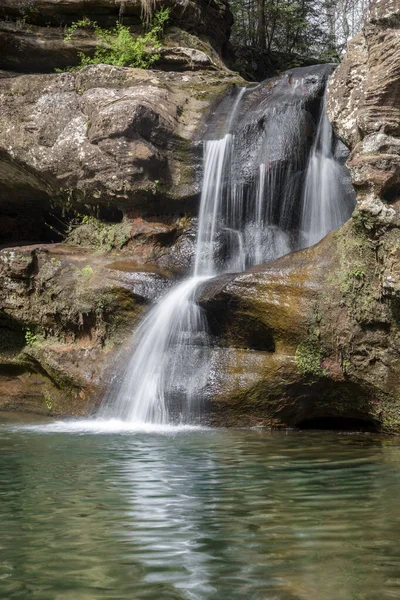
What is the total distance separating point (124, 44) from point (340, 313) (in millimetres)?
8453

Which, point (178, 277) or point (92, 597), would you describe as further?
point (178, 277)

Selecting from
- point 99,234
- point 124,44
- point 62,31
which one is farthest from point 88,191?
point 62,31

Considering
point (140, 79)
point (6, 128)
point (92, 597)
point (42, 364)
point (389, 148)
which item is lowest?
point (92, 597)

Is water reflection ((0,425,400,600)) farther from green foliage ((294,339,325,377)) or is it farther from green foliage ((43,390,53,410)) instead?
green foliage ((43,390,53,410))

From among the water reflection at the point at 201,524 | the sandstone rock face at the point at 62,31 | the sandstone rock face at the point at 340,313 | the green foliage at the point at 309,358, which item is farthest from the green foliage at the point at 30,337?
the sandstone rock face at the point at 62,31

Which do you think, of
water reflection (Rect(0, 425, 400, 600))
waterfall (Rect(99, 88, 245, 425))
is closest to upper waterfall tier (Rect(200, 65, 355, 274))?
waterfall (Rect(99, 88, 245, 425))

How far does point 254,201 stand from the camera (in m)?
11.0

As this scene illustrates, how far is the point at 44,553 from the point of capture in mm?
3166

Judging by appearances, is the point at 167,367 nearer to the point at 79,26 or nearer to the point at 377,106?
the point at 377,106

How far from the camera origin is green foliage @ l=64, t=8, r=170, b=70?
1398 cm

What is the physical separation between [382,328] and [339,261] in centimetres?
96

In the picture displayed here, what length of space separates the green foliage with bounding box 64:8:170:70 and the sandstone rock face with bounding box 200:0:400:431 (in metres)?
6.44

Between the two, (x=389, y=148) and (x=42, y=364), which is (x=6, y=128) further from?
(x=389, y=148)

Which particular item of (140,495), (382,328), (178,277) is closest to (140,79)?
(178,277)
